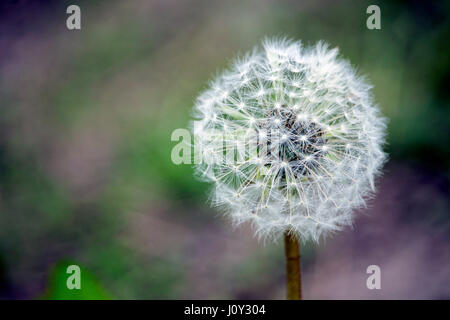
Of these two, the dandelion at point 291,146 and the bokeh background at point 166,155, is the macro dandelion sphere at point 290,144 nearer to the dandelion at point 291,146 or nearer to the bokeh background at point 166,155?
the dandelion at point 291,146

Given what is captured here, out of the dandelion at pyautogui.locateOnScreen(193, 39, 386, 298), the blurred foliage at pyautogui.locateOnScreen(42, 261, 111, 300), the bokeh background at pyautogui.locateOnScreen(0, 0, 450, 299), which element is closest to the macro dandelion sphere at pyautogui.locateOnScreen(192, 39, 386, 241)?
the dandelion at pyautogui.locateOnScreen(193, 39, 386, 298)

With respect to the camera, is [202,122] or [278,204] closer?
[278,204]

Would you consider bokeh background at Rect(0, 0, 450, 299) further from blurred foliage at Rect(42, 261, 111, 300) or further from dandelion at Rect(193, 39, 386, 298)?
dandelion at Rect(193, 39, 386, 298)

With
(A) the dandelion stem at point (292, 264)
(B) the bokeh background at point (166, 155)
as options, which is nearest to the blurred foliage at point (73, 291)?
(B) the bokeh background at point (166, 155)

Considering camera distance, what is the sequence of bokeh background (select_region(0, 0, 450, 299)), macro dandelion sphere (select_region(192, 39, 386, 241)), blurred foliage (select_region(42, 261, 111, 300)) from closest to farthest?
macro dandelion sphere (select_region(192, 39, 386, 241))
blurred foliage (select_region(42, 261, 111, 300))
bokeh background (select_region(0, 0, 450, 299))
